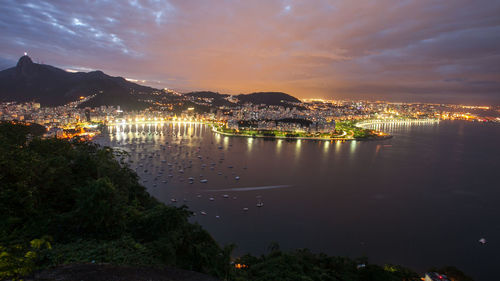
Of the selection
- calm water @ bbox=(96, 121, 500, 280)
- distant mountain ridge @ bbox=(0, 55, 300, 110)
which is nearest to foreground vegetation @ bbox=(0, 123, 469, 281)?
calm water @ bbox=(96, 121, 500, 280)

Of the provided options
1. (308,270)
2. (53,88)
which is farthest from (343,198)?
(53,88)

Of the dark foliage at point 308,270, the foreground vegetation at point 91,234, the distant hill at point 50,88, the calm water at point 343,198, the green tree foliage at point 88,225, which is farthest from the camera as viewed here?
the distant hill at point 50,88

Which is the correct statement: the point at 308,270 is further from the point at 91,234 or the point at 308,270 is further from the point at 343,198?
the point at 343,198

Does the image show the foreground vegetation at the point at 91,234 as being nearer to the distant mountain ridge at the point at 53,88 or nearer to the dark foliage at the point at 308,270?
the dark foliage at the point at 308,270

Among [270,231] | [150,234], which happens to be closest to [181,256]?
[150,234]

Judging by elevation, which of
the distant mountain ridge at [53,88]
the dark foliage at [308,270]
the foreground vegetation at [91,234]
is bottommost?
the dark foliage at [308,270]

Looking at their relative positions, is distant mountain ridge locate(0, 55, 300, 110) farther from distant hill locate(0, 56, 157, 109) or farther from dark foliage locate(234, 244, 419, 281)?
dark foliage locate(234, 244, 419, 281)

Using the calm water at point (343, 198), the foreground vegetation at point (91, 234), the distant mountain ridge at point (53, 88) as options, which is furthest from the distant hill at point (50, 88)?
the foreground vegetation at point (91, 234)
